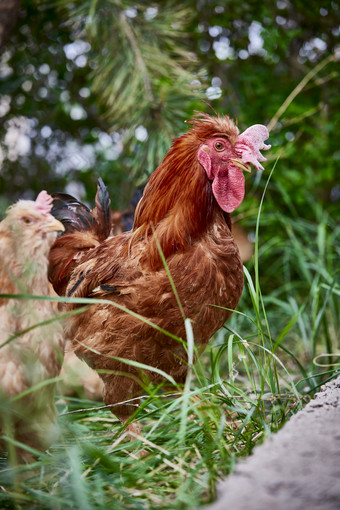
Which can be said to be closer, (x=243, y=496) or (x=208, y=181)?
(x=243, y=496)

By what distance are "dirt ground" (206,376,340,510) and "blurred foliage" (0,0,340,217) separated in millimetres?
2167

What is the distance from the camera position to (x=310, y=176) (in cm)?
419

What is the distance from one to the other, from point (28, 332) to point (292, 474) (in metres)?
0.89

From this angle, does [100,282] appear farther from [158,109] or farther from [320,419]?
[158,109]

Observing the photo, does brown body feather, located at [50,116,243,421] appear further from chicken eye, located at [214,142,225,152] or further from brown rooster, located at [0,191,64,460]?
brown rooster, located at [0,191,64,460]

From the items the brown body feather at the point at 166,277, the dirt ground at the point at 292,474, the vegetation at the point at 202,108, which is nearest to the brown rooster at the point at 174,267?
the brown body feather at the point at 166,277

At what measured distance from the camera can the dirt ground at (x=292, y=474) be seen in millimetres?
864

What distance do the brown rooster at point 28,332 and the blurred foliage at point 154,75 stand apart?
153 centimetres

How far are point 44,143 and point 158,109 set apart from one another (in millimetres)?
1675

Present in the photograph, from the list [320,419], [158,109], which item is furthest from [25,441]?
[158,109]

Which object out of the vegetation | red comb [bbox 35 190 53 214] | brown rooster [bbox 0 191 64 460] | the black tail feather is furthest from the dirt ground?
the black tail feather

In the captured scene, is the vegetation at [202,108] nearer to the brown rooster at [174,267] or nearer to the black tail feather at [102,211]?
the brown rooster at [174,267]

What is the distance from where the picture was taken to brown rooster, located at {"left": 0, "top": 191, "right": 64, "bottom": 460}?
146 cm

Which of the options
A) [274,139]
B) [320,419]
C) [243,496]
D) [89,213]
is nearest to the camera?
[243,496]
